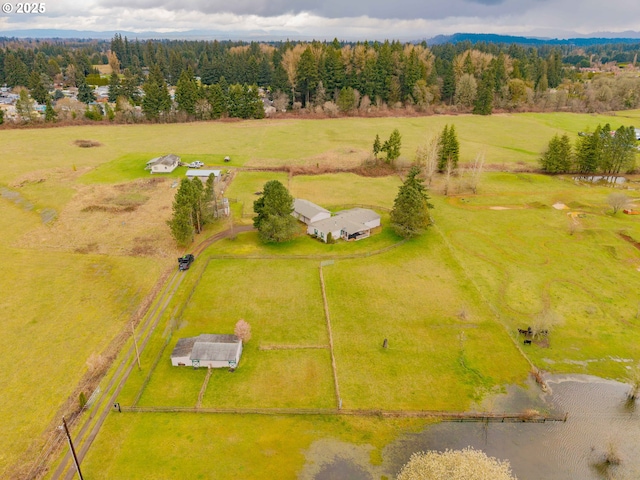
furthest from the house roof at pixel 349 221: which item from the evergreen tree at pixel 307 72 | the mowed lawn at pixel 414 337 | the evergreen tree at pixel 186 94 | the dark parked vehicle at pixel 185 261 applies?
the evergreen tree at pixel 307 72

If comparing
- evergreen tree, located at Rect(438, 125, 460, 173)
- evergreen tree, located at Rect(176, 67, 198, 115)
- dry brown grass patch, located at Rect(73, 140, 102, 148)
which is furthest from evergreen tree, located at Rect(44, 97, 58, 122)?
evergreen tree, located at Rect(438, 125, 460, 173)

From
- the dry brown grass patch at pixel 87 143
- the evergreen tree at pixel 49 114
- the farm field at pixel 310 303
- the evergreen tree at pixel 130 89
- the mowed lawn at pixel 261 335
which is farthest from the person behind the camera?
the evergreen tree at pixel 130 89

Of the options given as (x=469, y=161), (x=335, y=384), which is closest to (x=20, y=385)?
(x=335, y=384)

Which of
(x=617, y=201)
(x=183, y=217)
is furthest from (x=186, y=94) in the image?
(x=617, y=201)

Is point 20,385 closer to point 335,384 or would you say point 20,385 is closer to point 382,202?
point 335,384

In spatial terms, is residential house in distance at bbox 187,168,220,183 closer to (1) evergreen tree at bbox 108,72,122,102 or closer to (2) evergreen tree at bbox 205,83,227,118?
(2) evergreen tree at bbox 205,83,227,118

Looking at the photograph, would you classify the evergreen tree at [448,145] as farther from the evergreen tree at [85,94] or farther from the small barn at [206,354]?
the evergreen tree at [85,94]
